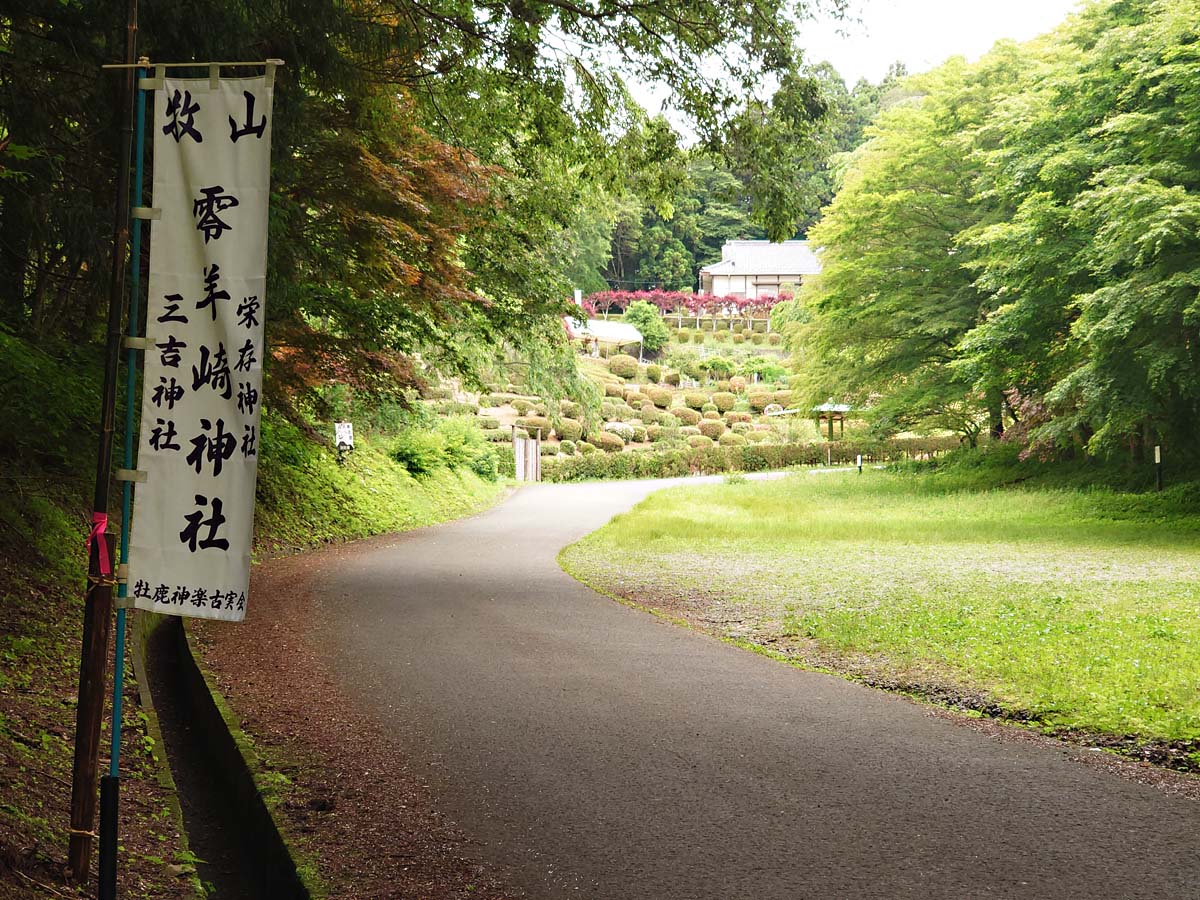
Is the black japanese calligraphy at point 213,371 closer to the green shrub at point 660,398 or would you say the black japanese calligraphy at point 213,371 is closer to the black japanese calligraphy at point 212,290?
the black japanese calligraphy at point 212,290

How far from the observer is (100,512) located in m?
3.72

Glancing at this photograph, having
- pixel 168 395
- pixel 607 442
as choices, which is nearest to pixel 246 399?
pixel 168 395

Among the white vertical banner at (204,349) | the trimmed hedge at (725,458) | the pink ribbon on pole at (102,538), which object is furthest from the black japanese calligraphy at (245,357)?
the trimmed hedge at (725,458)

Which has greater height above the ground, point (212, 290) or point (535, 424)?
point (535, 424)

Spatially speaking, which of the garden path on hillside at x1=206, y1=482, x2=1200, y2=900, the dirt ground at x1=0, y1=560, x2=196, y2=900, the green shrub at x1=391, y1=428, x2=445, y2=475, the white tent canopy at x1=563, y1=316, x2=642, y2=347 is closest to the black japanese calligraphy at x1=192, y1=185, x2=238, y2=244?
the dirt ground at x1=0, y1=560, x2=196, y2=900

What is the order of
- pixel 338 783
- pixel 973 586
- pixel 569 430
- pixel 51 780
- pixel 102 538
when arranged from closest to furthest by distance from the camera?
pixel 102 538 < pixel 51 780 < pixel 338 783 < pixel 973 586 < pixel 569 430

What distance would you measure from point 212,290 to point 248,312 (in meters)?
0.16

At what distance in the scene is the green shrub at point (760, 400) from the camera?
51287mm

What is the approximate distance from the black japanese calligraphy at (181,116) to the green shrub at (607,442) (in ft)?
120

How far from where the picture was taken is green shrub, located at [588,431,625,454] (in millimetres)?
40750

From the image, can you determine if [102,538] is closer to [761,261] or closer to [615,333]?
[615,333]

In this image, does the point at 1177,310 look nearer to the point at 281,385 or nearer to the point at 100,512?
the point at 281,385

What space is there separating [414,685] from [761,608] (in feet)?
14.2

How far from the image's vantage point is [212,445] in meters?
3.80
